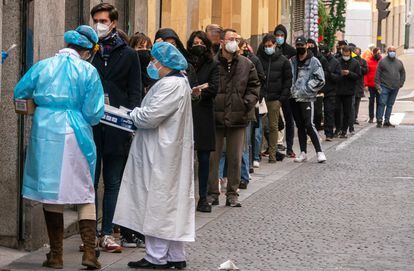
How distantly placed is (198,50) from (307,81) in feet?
21.8

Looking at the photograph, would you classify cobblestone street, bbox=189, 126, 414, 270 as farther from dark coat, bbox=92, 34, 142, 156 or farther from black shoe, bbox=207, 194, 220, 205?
dark coat, bbox=92, 34, 142, 156

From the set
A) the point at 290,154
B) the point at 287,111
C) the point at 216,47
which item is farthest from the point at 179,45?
the point at 290,154

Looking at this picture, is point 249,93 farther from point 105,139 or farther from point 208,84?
point 105,139

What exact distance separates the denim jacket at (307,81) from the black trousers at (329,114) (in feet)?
15.9

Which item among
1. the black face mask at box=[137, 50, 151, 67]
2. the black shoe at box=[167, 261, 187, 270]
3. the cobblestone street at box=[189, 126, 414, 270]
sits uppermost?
the black face mask at box=[137, 50, 151, 67]

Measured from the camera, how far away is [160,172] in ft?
33.1

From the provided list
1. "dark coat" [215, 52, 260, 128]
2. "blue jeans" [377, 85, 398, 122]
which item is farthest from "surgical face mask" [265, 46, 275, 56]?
"blue jeans" [377, 85, 398, 122]

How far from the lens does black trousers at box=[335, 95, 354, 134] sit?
2586cm

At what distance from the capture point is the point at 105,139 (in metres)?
10.7

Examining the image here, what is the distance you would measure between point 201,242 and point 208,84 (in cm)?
230

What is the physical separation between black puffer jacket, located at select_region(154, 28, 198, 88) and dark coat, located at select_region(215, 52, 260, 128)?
89 centimetres

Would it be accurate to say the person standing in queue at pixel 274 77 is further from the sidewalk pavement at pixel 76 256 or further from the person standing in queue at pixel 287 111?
the sidewalk pavement at pixel 76 256

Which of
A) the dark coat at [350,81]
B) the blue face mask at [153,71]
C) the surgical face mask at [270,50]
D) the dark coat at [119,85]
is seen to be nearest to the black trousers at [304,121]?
the surgical face mask at [270,50]

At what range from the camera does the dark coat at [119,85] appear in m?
10.7
